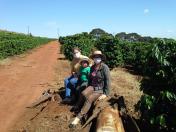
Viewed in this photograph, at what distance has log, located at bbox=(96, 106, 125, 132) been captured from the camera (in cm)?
715

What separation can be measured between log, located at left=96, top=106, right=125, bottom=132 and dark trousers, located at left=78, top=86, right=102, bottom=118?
0.58 m

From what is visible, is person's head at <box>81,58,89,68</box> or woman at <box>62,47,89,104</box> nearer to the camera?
person's head at <box>81,58,89,68</box>

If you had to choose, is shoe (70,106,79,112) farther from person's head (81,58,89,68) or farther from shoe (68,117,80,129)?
person's head (81,58,89,68)

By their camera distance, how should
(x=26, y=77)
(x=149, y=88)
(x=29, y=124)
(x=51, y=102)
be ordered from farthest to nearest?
(x=26, y=77), (x=51, y=102), (x=29, y=124), (x=149, y=88)

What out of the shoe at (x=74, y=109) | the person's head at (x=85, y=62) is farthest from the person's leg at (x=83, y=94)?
the person's head at (x=85, y=62)

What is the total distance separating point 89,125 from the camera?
811 cm

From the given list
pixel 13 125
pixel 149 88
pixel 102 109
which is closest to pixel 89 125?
pixel 102 109

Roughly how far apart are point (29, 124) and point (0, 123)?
871 mm

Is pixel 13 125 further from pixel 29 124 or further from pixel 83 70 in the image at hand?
pixel 83 70

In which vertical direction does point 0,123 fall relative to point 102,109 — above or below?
below

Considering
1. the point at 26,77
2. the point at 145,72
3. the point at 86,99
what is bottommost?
the point at 26,77

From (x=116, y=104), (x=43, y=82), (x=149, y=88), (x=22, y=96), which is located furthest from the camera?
(x=43, y=82)

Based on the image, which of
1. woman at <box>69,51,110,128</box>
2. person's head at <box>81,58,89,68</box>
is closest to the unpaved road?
woman at <box>69,51,110,128</box>

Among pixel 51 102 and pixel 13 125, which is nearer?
pixel 13 125
